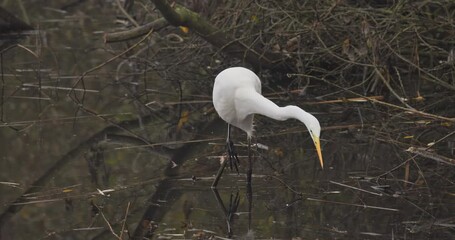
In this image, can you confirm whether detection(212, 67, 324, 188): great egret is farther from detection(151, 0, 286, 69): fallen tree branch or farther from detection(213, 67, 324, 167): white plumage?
detection(151, 0, 286, 69): fallen tree branch

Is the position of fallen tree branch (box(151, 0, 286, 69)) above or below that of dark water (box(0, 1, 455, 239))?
above

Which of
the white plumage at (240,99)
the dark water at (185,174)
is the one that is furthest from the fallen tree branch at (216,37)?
the white plumage at (240,99)

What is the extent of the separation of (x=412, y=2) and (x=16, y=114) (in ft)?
12.5

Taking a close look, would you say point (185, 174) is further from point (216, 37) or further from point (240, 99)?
point (216, 37)

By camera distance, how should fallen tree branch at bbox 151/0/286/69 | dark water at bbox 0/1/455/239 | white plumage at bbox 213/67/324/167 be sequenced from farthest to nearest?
fallen tree branch at bbox 151/0/286/69 → white plumage at bbox 213/67/324/167 → dark water at bbox 0/1/455/239

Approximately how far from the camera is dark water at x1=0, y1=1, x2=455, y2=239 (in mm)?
5699

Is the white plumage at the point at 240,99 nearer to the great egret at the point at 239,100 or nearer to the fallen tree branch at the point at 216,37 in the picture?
the great egret at the point at 239,100

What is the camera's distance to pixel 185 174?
22.4ft

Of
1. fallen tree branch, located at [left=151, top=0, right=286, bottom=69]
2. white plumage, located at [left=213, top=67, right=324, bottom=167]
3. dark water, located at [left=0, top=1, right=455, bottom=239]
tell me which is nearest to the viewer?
dark water, located at [left=0, top=1, right=455, bottom=239]

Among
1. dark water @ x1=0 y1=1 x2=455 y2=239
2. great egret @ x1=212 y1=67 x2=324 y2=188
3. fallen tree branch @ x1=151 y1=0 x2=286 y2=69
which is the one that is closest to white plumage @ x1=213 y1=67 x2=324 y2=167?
great egret @ x1=212 y1=67 x2=324 y2=188

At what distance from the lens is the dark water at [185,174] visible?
5699mm

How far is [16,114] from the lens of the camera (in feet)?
28.6

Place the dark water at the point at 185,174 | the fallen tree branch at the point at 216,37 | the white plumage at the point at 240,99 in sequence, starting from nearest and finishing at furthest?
1. the dark water at the point at 185,174
2. the white plumage at the point at 240,99
3. the fallen tree branch at the point at 216,37

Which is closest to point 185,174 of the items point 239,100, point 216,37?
point 239,100
